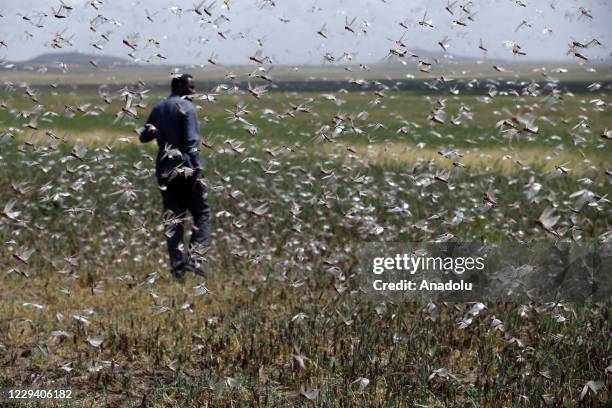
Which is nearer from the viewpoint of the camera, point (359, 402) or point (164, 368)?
point (359, 402)

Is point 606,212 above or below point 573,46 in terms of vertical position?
below

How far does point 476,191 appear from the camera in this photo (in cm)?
1678

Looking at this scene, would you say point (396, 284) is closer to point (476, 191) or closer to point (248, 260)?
point (248, 260)

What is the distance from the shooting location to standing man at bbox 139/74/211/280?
1048cm

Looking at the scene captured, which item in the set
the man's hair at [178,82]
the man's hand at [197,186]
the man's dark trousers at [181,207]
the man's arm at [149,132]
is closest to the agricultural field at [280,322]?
the man's dark trousers at [181,207]

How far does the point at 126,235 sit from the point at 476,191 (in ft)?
24.1

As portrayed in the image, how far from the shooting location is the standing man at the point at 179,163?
1048 cm

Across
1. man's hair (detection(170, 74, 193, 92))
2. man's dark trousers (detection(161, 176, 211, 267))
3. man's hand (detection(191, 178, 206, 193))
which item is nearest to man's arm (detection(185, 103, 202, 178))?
man's hand (detection(191, 178, 206, 193))

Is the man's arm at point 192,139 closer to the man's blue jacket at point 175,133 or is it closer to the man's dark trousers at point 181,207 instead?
the man's blue jacket at point 175,133

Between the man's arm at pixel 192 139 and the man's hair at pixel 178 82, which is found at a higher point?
the man's hair at pixel 178 82

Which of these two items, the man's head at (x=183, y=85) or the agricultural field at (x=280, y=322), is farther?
the man's head at (x=183, y=85)

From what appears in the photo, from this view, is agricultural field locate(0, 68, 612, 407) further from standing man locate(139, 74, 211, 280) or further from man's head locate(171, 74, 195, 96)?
man's head locate(171, 74, 195, 96)

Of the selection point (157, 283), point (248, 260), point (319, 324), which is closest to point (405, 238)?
point (248, 260)

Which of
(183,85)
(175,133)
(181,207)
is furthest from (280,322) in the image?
(183,85)
